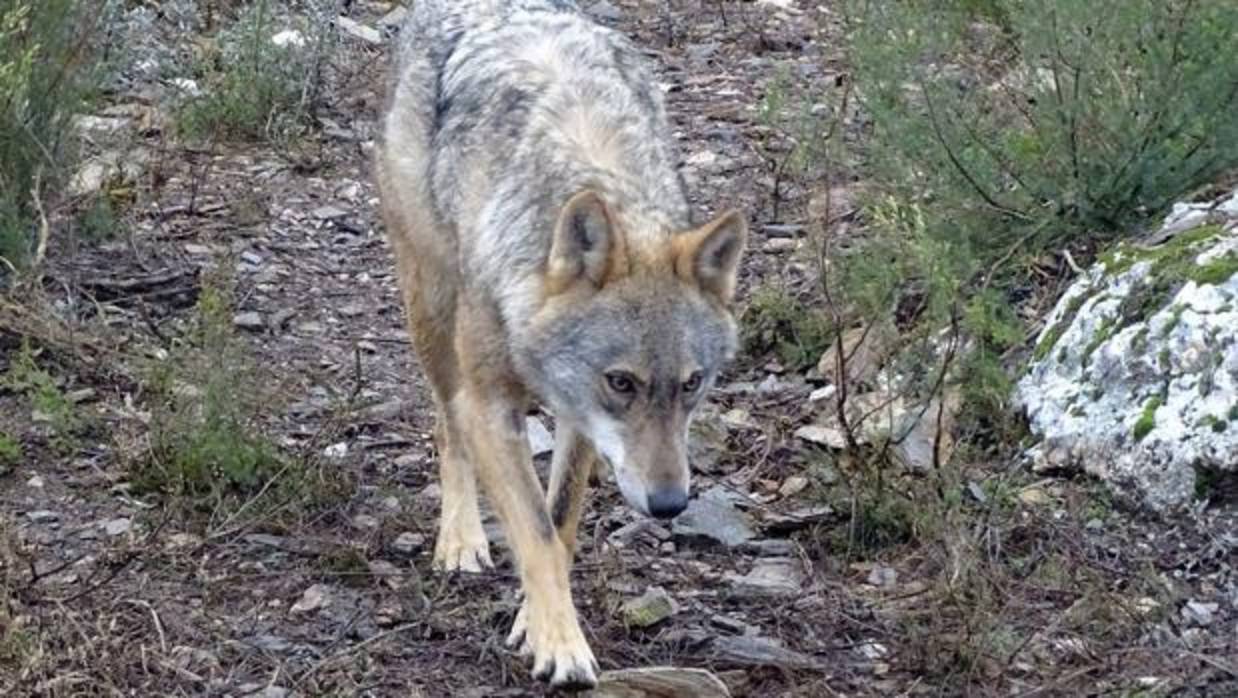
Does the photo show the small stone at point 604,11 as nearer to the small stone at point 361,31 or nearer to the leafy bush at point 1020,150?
the small stone at point 361,31

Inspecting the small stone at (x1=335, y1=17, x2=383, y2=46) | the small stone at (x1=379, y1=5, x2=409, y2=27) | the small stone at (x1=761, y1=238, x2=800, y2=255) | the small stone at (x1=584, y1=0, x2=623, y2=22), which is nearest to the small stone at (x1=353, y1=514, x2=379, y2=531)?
the small stone at (x1=761, y1=238, x2=800, y2=255)

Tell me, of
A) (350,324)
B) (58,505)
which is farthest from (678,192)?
(350,324)

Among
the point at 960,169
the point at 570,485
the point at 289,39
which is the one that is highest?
the point at 960,169

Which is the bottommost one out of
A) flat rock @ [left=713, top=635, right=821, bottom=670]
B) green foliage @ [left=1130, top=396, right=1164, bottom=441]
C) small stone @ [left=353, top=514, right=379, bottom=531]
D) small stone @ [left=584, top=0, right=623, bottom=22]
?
small stone @ [left=584, top=0, right=623, bottom=22]

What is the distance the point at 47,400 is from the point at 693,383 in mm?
2322

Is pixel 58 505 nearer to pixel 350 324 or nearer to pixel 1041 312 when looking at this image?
pixel 350 324

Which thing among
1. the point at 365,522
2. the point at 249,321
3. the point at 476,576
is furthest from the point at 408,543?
the point at 249,321

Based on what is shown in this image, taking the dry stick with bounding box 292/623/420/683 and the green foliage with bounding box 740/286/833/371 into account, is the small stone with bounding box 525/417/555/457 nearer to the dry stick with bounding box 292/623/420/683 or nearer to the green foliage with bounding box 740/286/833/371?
the green foliage with bounding box 740/286/833/371

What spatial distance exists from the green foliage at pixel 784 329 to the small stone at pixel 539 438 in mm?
1015

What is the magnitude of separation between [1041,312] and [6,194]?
3813 millimetres

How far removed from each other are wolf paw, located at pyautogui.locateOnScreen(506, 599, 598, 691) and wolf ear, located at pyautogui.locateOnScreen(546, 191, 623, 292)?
0.88m

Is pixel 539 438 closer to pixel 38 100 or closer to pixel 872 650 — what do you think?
pixel 872 650

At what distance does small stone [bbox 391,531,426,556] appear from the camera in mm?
6035

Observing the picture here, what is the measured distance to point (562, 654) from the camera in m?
5.02
